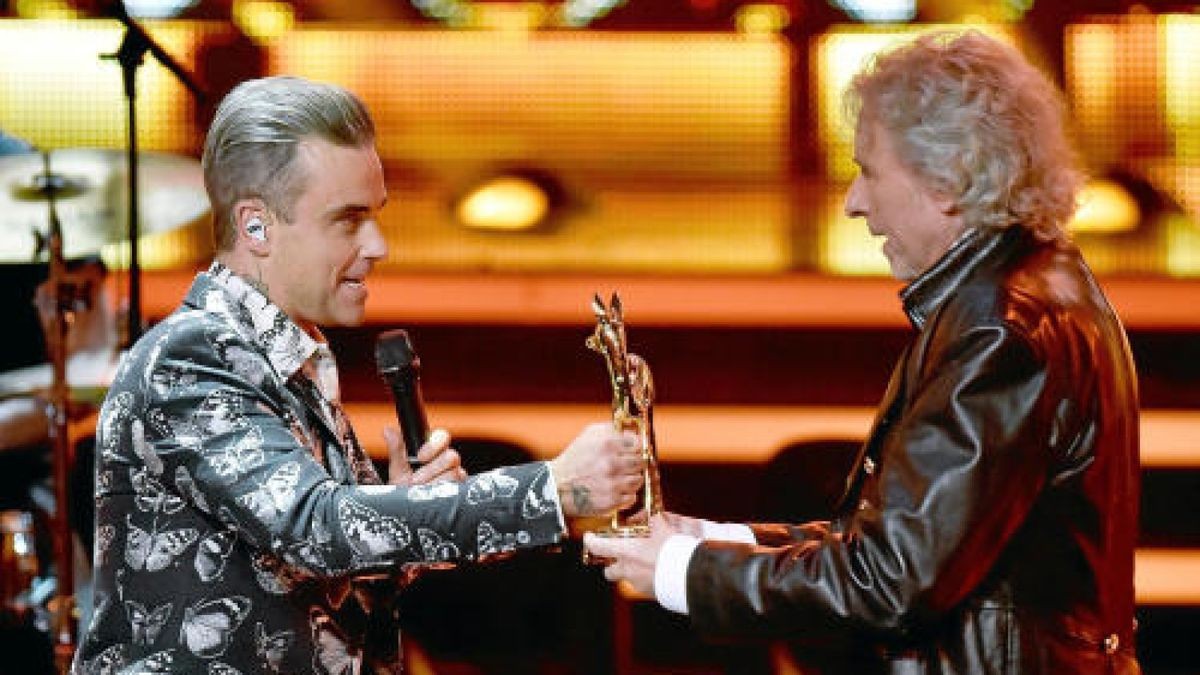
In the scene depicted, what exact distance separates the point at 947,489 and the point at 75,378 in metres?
3.31

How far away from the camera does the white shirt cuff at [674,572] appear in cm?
219

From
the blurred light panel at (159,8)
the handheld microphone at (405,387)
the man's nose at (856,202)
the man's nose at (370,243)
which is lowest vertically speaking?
the handheld microphone at (405,387)

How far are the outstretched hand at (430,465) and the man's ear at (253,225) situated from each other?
327 mm

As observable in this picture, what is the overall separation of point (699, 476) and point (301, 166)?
3.10 metres

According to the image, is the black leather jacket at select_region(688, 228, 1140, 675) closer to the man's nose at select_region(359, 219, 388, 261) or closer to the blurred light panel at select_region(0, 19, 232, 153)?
the man's nose at select_region(359, 219, 388, 261)

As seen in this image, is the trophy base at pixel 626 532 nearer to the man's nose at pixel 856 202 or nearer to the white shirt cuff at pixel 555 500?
the white shirt cuff at pixel 555 500

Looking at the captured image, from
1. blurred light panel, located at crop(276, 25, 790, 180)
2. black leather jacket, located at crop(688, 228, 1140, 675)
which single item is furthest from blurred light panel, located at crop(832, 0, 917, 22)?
black leather jacket, located at crop(688, 228, 1140, 675)

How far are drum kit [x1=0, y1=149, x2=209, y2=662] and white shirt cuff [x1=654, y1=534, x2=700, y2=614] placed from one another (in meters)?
2.29

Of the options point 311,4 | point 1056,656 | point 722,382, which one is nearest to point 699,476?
point 722,382

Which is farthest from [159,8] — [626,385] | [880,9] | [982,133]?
[982,133]

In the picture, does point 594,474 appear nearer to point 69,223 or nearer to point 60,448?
point 60,448

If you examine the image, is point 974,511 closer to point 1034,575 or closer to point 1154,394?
point 1034,575

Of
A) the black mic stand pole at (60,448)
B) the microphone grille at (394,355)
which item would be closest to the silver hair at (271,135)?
the microphone grille at (394,355)

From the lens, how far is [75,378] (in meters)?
4.75
